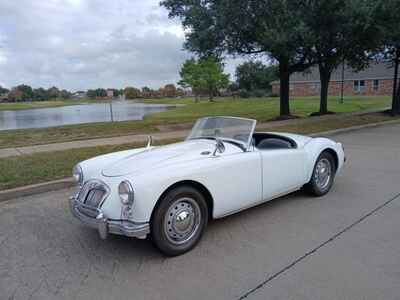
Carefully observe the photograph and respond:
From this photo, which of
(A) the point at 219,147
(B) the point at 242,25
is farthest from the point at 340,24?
(A) the point at 219,147

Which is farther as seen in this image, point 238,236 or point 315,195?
point 315,195

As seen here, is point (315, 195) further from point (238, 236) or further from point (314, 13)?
point (314, 13)

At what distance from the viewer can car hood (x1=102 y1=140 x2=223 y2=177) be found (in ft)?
10.6

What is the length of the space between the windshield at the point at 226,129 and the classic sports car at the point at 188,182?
0.04 feet

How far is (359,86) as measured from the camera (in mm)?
52000

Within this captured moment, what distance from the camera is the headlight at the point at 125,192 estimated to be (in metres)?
2.90

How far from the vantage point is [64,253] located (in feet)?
10.7

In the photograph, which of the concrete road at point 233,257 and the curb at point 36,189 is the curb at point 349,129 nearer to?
the concrete road at point 233,257

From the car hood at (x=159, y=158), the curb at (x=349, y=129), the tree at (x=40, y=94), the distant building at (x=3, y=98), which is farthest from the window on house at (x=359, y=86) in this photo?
the tree at (x=40, y=94)

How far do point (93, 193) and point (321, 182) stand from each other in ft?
10.8

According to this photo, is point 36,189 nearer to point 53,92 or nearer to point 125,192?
point 125,192

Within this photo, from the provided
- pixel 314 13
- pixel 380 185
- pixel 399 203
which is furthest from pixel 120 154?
pixel 314 13

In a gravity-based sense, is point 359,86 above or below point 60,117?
above

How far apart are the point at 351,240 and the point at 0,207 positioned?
456cm
